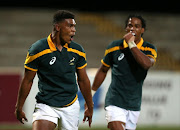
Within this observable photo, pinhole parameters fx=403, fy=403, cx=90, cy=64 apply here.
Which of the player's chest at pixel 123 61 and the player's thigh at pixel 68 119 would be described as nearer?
the player's thigh at pixel 68 119

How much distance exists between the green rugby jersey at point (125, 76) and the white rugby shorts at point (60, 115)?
0.86 metres

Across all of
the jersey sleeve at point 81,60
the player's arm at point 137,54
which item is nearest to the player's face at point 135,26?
the player's arm at point 137,54

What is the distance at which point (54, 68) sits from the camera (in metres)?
4.60

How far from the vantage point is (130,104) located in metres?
5.51

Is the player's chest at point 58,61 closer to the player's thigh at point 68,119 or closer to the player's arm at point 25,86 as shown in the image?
the player's arm at point 25,86

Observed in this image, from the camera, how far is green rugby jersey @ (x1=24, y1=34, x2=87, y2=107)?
14.9 ft

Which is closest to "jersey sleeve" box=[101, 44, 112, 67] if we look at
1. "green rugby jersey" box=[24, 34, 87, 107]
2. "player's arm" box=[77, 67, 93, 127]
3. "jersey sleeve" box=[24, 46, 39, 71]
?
"player's arm" box=[77, 67, 93, 127]

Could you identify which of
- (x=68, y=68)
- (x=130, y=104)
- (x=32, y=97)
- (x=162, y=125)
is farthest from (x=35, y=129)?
(x=162, y=125)

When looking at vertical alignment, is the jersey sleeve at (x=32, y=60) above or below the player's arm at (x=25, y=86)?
above

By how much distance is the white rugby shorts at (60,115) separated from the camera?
458 centimetres

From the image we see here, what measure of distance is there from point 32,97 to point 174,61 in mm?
7802

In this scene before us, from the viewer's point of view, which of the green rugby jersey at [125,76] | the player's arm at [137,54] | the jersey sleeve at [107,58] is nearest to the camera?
the player's arm at [137,54]

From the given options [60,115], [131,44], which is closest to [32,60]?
[60,115]

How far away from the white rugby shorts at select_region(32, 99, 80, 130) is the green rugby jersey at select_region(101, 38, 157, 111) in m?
0.86
